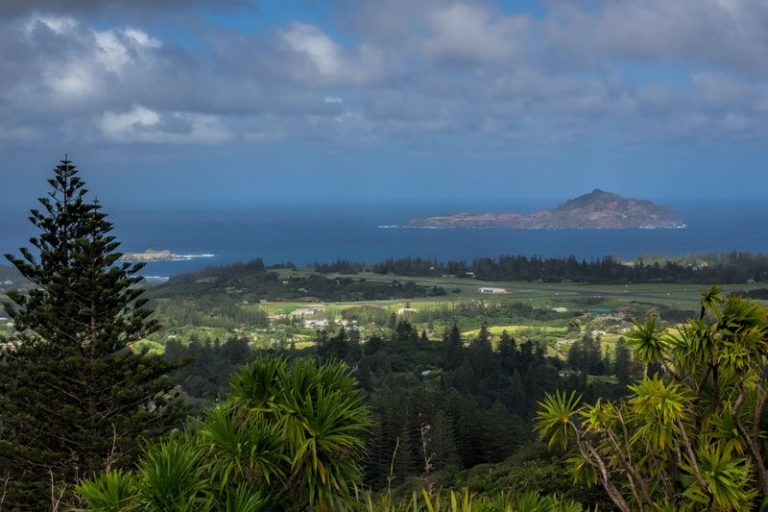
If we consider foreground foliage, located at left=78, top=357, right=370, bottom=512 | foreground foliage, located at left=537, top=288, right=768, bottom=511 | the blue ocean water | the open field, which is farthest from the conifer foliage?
the blue ocean water

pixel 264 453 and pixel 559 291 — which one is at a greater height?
pixel 264 453

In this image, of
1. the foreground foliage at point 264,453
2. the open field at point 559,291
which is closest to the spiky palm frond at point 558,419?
the foreground foliage at point 264,453

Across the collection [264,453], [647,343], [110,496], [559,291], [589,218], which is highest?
[589,218]

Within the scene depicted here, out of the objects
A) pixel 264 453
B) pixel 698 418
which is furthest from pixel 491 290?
pixel 264 453

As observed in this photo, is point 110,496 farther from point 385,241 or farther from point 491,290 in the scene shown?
point 385,241

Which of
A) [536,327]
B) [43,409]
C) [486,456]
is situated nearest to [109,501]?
[43,409]

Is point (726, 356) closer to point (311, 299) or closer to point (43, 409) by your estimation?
point (43, 409)
